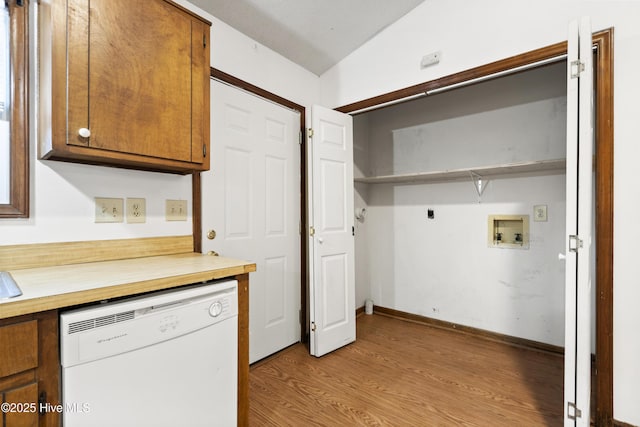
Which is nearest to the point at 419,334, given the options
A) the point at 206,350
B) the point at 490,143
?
the point at 490,143

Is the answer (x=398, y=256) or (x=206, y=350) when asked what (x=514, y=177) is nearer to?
(x=398, y=256)

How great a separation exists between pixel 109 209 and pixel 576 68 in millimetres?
2330

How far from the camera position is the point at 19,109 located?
1.32 metres

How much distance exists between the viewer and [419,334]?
2891 mm

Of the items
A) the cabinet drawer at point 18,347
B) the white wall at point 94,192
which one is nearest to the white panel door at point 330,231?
the white wall at point 94,192

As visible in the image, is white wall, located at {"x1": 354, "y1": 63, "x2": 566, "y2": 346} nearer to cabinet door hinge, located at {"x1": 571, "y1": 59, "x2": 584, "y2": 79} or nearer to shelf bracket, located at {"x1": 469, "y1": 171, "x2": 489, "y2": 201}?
shelf bracket, located at {"x1": 469, "y1": 171, "x2": 489, "y2": 201}

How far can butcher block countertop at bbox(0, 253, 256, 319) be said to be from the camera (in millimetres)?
854

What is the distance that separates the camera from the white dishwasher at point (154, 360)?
910 millimetres

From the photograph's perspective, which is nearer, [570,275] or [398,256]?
[570,275]

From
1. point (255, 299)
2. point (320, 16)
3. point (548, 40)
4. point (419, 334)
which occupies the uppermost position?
point (320, 16)

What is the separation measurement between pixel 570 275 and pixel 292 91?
2.23 meters

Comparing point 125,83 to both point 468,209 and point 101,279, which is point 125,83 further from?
point 468,209

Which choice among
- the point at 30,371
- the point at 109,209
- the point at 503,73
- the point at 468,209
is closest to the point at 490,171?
the point at 468,209

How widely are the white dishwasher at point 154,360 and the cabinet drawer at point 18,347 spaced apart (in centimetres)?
6
